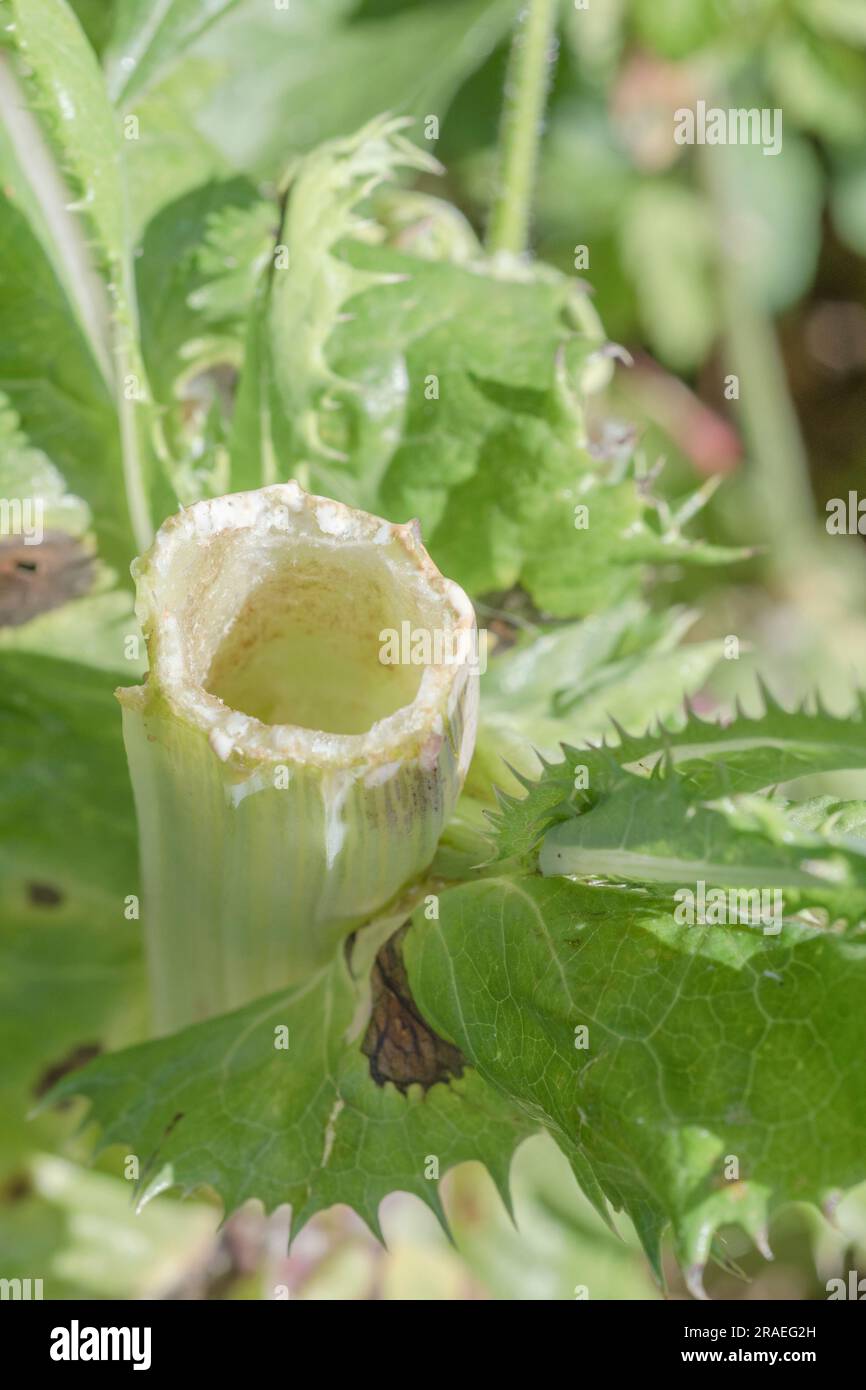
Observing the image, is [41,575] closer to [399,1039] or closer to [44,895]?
[44,895]

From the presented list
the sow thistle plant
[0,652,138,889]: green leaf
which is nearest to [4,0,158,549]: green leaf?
the sow thistle plant

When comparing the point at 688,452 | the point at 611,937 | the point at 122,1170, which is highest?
the point at 688,452

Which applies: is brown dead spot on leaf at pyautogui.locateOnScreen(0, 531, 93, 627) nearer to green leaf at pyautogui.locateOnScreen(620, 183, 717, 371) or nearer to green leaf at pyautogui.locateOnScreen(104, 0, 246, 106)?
green leaf at pyautogui.locateOnScreen(104, 0, 246, 106)

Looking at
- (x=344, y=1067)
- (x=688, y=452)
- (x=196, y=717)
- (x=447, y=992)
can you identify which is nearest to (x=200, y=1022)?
(x=344, y=1067)

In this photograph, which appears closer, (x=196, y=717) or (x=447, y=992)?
(x=196, y=717)

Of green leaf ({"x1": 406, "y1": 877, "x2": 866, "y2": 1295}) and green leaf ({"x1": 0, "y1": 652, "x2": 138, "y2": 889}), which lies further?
green leaf ({"x1": 0, "y1": 652, "x2": 138, "y2": 889})
